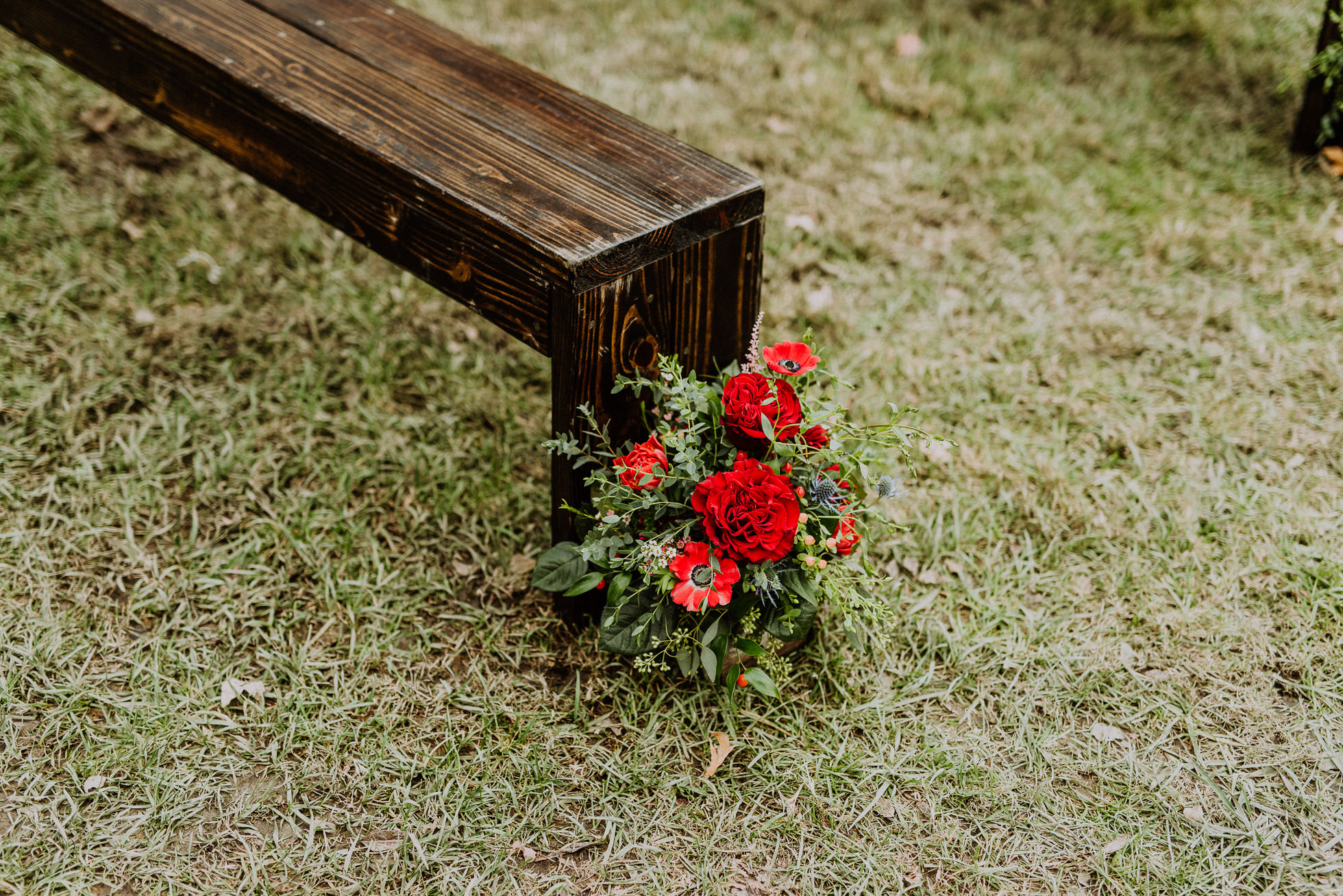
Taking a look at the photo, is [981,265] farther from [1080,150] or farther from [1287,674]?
[1287,674]

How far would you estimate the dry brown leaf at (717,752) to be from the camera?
195 centimetres

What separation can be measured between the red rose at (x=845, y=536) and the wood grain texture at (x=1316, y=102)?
8.71 ft

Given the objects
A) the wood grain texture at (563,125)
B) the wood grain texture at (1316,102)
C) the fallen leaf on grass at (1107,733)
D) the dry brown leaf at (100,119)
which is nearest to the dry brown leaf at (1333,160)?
the wood grain texture at (1316,102)

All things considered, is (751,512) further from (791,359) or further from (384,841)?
(384,841)

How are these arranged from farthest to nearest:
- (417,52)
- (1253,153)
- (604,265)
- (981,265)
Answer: (1253,153)
(981,265)
(417,52)
(604,265)

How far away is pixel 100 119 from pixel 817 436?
307 centimetres

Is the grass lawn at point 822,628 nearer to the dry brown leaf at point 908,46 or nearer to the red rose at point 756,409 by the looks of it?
the dry brown leaf at point 908,46

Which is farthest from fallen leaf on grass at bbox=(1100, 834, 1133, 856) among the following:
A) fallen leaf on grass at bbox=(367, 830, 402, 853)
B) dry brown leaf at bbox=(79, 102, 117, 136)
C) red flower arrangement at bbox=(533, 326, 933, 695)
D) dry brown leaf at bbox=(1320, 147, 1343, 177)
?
dry brown leaf at bbox=(79, 102, 117, 136)

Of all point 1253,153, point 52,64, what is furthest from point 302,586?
point 1253,153

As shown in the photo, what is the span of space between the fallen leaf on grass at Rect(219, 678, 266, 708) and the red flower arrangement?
0.64 m

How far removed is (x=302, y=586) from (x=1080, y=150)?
122 inches

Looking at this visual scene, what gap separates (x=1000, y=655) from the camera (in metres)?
2.16

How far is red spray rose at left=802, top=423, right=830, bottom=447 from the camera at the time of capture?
6.26 ft

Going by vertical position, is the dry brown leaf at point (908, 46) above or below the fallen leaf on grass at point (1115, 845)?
above
